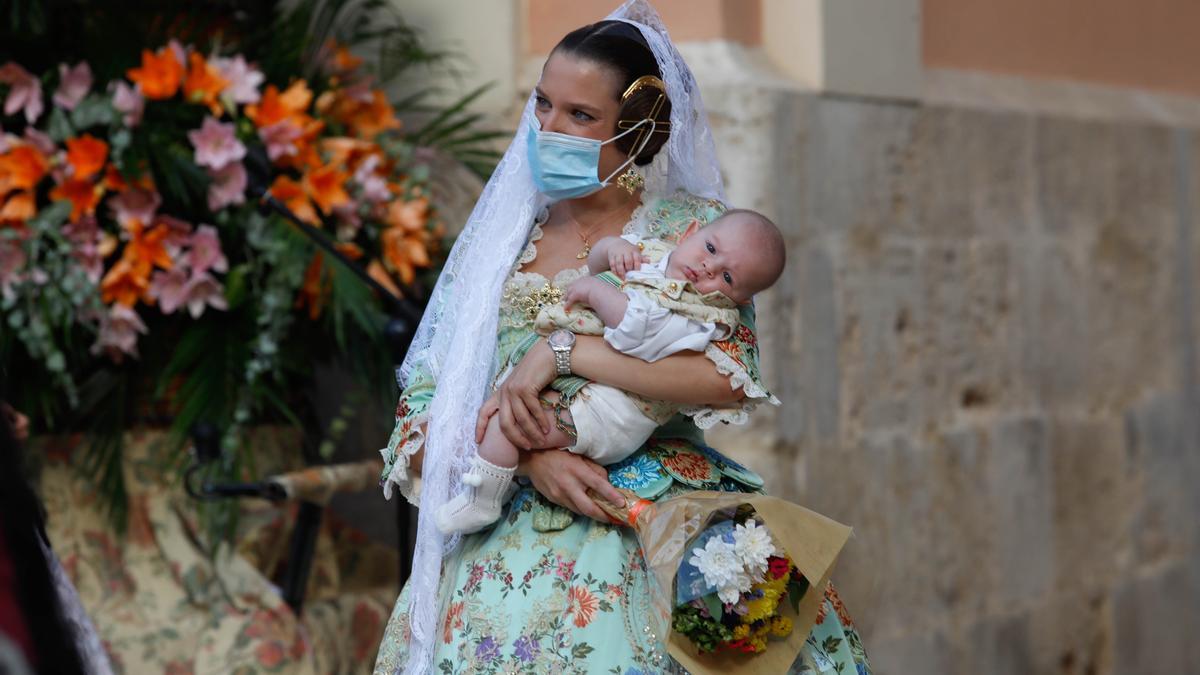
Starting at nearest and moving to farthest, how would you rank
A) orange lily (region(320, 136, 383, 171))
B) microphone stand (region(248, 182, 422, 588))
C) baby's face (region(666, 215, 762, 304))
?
baby's face (region(666, 215, 762, 304)) < microphone stand (region(248, 182, 422, 588)) < orange lily (region(320, 136, 383, 171))

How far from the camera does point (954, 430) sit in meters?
5.00

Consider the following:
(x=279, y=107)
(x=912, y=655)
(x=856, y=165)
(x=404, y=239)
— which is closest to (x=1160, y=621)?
(x=912, y=655)

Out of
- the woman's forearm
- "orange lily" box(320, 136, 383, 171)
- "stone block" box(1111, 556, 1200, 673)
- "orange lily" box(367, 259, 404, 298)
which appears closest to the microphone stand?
"orange lily" box(367, 259, 404, 298)

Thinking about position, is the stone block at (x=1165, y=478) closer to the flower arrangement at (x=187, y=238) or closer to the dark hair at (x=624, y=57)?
the flower arrangement at (x=187, y=238)

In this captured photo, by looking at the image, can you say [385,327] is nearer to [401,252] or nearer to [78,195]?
[401,252]

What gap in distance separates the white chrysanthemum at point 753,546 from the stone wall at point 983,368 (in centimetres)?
188

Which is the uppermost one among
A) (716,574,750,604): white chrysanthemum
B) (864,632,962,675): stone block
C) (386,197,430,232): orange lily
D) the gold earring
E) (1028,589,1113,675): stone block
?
the gold earring

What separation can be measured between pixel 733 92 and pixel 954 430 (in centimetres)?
148

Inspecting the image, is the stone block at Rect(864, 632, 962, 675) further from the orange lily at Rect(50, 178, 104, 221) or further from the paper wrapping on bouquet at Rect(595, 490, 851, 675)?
the orange lily at Rect(50, 178, 104, 221)

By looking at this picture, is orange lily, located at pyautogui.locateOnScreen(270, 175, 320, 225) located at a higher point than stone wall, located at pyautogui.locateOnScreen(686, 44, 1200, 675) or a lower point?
higher

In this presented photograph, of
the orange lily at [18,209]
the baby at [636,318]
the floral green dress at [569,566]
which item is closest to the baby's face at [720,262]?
the baby at [636,318]

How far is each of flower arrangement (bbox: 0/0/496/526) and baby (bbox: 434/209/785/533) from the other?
1436 millimetres

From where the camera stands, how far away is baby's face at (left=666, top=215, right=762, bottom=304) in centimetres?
238

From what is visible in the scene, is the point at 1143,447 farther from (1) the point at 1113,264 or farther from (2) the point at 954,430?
(2) the point at 954,430
